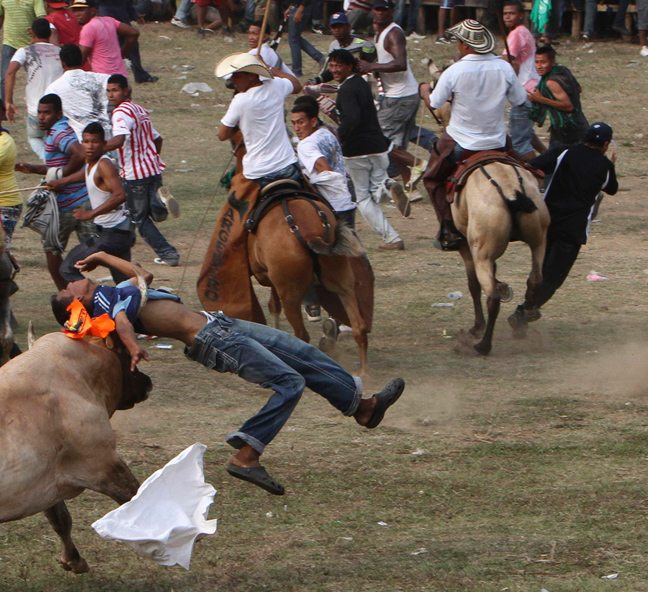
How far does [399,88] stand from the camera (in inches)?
457


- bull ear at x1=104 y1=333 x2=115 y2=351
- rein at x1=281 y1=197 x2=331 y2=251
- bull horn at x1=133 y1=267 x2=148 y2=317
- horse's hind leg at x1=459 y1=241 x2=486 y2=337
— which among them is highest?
bull horn at x1=133 y1=267 x2=148 y2=317

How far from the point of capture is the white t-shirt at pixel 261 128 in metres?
7.54

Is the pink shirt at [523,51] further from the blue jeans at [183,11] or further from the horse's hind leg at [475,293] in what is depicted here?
the blue jeans at [183,11]

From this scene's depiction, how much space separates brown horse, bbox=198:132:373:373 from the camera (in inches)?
274

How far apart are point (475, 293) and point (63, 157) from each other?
11.4 ft

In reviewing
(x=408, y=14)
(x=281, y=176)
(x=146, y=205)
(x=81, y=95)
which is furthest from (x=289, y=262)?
(x=408, y=14)

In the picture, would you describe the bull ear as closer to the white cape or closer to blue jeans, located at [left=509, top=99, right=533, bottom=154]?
the white cape

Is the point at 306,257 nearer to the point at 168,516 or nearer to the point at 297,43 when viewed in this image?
the point at 168,516

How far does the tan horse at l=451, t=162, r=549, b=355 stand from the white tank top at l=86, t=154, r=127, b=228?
2582 mm

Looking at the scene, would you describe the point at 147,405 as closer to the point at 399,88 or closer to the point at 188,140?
the point at 399,88

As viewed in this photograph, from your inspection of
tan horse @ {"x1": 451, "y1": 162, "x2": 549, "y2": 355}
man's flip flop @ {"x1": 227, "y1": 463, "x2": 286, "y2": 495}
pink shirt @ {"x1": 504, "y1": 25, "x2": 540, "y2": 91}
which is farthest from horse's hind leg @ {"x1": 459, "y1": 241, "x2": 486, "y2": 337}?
pink shirt @ {"x1": 504, "y1": 25, "x2": 540, "y2": 91}

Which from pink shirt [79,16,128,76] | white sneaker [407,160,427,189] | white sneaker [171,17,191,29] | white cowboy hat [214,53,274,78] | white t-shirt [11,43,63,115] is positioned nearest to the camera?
white cowboy hat [214,53,274,78]

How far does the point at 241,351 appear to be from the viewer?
4824 mm

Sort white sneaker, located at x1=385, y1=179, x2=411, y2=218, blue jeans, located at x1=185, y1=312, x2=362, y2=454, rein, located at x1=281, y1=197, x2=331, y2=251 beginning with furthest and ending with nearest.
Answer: white sneaker, located at x1=385, y1=179, x2=411, y2=218 → rein, located at x1=281, y1=197, x2=331, y2=251 → blue jeans, located at x1=185, y1=312, x2=362, y2=454
